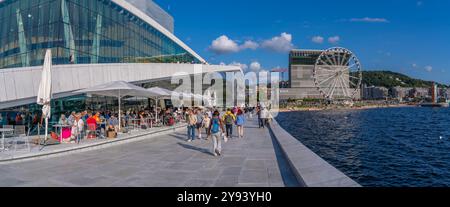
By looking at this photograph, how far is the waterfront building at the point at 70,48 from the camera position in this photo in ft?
55.5

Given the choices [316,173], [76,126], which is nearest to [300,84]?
[76,126]

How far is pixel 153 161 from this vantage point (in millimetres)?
9773

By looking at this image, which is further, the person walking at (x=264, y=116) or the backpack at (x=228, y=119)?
the person walking at (x=264, y=116)

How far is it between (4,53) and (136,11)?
42.8 ft

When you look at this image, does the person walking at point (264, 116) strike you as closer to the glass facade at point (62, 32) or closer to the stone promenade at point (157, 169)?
the stone promenade at point (157, 169)

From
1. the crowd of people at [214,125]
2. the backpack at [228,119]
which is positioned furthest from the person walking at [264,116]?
the backpack at [228,119]

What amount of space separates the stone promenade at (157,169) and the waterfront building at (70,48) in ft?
23.3

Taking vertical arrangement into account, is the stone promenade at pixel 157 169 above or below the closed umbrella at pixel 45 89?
below

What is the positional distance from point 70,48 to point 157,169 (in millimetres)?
17027

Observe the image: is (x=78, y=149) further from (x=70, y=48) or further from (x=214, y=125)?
(x=70, y=48)

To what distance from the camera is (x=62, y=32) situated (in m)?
21.3

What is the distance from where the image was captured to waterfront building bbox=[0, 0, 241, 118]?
16922mm
